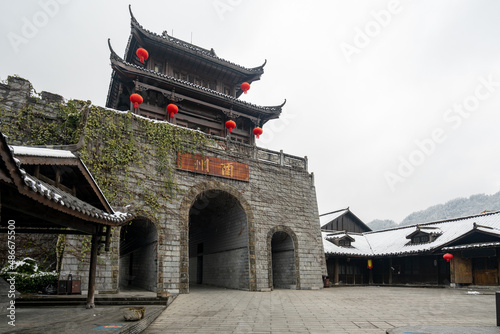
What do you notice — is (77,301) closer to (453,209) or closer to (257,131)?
(257,131)

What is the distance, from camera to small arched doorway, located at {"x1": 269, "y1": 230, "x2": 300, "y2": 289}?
1680cm

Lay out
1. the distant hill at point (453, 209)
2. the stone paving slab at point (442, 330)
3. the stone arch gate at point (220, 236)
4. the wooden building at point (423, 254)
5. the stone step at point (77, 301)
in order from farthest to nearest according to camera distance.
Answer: the distant hill at point (453, 209) → the wooden building at point (423, 254) → the stone arch gate at point (220, 236) → the stone step at point (77, 301) → the stone paving slab at point (442, 330)

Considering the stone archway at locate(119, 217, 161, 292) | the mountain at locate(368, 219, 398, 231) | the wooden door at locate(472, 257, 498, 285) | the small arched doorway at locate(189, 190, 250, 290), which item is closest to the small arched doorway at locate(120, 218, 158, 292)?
the stone archway at locate(119, 217, 161, 292)

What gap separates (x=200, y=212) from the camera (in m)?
18.2

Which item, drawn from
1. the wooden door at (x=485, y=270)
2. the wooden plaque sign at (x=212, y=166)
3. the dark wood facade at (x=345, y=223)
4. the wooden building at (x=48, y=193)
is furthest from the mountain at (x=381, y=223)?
the wooden building at (x=48, y=193)

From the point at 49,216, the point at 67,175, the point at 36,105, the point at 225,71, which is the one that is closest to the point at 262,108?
the point at 225,71

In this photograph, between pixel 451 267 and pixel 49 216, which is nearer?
pixel 49 216

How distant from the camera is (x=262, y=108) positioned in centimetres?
1912

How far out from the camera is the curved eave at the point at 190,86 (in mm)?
14913

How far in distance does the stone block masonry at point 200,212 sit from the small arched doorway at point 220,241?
0.05 metres

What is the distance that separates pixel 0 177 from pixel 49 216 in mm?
2541

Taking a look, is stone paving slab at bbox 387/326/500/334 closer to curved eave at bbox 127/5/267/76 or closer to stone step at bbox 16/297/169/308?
stone step at bbox 16/297/169/308

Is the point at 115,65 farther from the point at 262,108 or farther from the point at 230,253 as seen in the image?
the point at 230,253

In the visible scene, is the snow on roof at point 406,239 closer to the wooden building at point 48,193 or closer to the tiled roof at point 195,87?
the tiled roof at point 195,87
